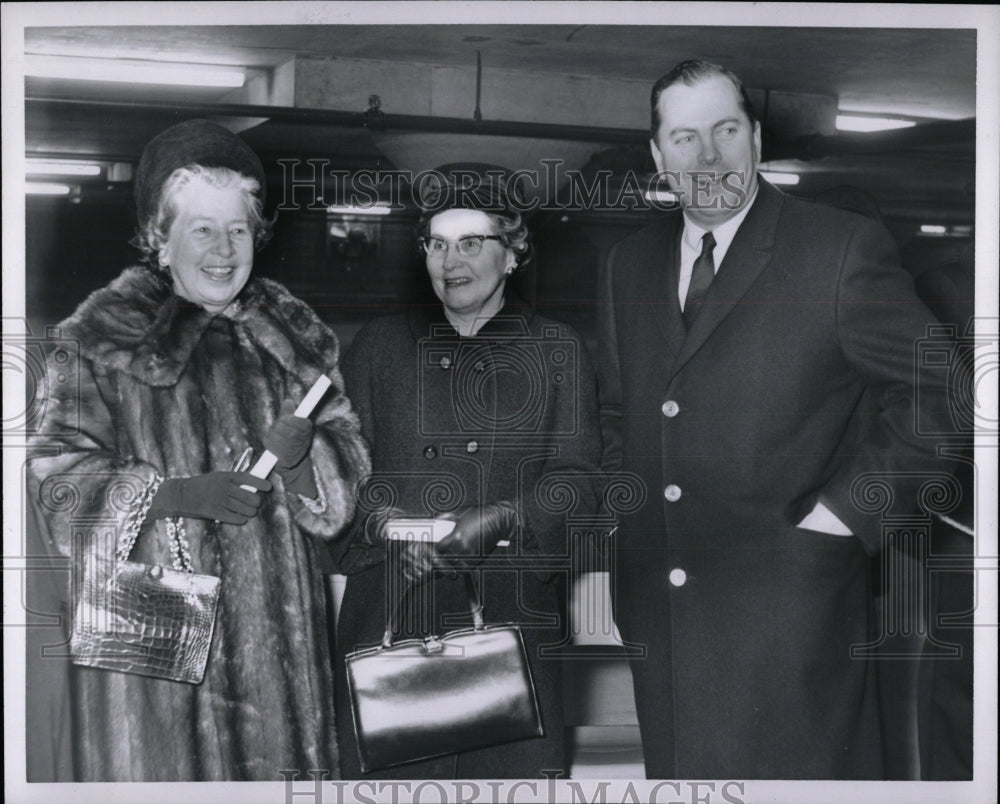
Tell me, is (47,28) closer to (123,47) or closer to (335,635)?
(123,47)

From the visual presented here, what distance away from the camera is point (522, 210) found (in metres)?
3.40

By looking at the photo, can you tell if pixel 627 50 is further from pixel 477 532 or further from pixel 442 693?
pixel 442 693

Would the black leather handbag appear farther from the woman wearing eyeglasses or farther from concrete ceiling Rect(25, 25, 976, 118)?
concrete ceiling Rect(25, 25, 976, 118)

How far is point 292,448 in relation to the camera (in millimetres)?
3420

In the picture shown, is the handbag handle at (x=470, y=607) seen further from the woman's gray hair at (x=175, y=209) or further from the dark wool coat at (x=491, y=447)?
the woman's gray hair at (x=175, y=209)

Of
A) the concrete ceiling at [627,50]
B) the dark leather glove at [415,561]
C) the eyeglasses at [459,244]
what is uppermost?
the concrete ceiling at [627,50]

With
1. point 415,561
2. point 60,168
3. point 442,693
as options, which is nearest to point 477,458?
point 415,561

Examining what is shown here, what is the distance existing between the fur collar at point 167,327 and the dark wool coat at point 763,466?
0.84 meters

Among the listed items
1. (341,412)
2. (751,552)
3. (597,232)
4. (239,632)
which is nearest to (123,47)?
(341,412)

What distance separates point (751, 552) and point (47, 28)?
2470 millimetres

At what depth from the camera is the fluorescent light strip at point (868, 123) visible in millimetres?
3473

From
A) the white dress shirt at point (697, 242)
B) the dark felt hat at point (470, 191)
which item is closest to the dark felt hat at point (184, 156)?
the dark felt hat at point (470, 191)

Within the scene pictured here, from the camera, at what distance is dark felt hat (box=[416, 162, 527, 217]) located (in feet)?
11.1

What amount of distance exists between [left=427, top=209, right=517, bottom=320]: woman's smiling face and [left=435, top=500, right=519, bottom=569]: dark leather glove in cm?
55
